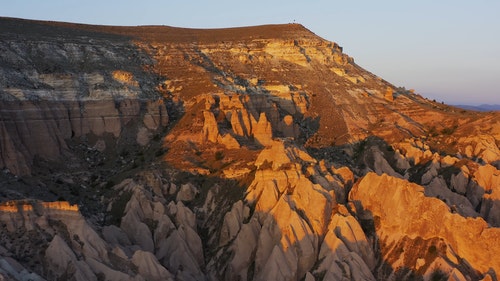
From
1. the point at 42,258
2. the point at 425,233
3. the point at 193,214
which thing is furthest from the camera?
the point at 193,214

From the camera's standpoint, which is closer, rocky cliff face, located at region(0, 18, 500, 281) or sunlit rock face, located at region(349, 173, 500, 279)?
sunlit rock face, located at region(349, 173, 500, 279)

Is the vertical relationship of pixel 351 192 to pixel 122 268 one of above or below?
above

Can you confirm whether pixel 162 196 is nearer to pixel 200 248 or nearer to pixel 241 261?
pixel 200 248

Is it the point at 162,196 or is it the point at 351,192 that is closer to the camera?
the point at 351,192

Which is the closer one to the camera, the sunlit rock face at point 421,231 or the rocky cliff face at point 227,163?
the sunlit rock face at point 421,231

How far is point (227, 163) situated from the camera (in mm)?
64875

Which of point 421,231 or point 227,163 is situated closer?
point 421,231

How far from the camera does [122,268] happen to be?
45500 millimetres

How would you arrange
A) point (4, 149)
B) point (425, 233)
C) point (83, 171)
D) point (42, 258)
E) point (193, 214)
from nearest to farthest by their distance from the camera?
point (42, 258), point (425, 233), point (193, 214), point (4, 149), point (83, 171)

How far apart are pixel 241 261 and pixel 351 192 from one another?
33.9 feet

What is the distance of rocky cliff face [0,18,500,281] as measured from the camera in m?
48.8

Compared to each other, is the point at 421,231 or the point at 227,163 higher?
the point at 421,231

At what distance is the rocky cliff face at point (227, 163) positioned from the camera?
1923 inches

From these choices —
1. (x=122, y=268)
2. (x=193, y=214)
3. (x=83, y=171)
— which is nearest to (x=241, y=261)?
(x=193, y=214)
